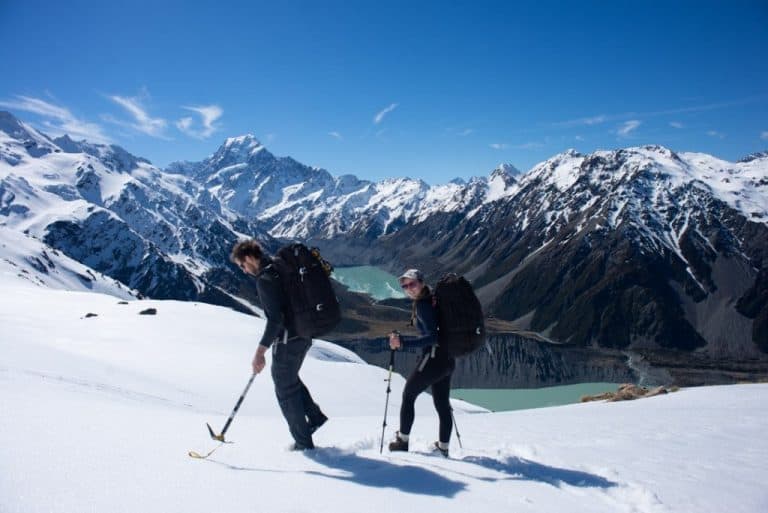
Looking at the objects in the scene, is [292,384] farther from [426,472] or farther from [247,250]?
[426,472]

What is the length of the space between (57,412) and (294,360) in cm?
295

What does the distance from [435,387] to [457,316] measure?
1.25m

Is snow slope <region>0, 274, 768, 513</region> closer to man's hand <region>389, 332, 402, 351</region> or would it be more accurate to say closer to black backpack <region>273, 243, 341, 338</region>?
man's hand <region>389, 332, 402, 351</region>

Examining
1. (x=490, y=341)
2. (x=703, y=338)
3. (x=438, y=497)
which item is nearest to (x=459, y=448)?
(x=438, y=497)

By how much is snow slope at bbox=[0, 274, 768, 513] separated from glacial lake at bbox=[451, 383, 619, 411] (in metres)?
126

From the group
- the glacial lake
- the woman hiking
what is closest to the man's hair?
the woman hiking

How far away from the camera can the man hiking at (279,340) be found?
21.2 ft

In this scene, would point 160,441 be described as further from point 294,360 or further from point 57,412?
point 294,360

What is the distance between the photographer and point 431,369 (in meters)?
7.48

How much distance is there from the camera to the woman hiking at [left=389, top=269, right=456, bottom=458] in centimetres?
733

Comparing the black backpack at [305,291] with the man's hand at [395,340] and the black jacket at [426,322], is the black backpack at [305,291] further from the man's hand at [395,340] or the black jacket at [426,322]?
the black jacket at [426,322]

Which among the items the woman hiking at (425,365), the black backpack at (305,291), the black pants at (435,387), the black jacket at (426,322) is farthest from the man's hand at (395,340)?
the black backpack at (305,291)

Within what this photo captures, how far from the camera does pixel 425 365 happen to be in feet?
24.6

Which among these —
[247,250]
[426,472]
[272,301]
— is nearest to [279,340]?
[272,301]
